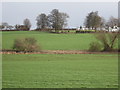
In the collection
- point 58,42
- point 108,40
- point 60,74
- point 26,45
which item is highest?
point 108,40

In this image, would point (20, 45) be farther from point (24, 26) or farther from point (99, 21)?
point (24, 26)

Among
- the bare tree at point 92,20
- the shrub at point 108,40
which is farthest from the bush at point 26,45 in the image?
the bare tree at point 92,20

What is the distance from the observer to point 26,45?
130 ft

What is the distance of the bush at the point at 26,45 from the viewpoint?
3962 cm

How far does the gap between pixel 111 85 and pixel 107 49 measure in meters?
34.6

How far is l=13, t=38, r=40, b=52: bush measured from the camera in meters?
39.6

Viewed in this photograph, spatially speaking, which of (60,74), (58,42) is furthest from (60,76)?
(58,42)

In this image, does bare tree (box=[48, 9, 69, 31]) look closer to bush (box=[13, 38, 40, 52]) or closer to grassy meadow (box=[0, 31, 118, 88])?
bush (box=[13, 38, 40, 52])

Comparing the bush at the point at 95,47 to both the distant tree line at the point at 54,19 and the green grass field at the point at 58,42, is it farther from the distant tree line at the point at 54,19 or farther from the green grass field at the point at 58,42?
the distant tree line at the point at 54,19

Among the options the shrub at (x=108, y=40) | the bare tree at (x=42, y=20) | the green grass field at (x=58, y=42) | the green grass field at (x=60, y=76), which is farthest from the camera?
the bare tree at (x=42, y=20)

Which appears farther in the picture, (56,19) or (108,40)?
(56,19)

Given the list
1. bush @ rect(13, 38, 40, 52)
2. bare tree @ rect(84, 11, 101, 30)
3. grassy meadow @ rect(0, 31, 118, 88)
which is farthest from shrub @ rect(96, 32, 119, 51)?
bare tree @ rect(84, 11, 101, 30)

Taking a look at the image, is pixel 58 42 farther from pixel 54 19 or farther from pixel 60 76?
pixel 60 76

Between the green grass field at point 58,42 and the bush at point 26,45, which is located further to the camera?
the green grass field at point 58,42
